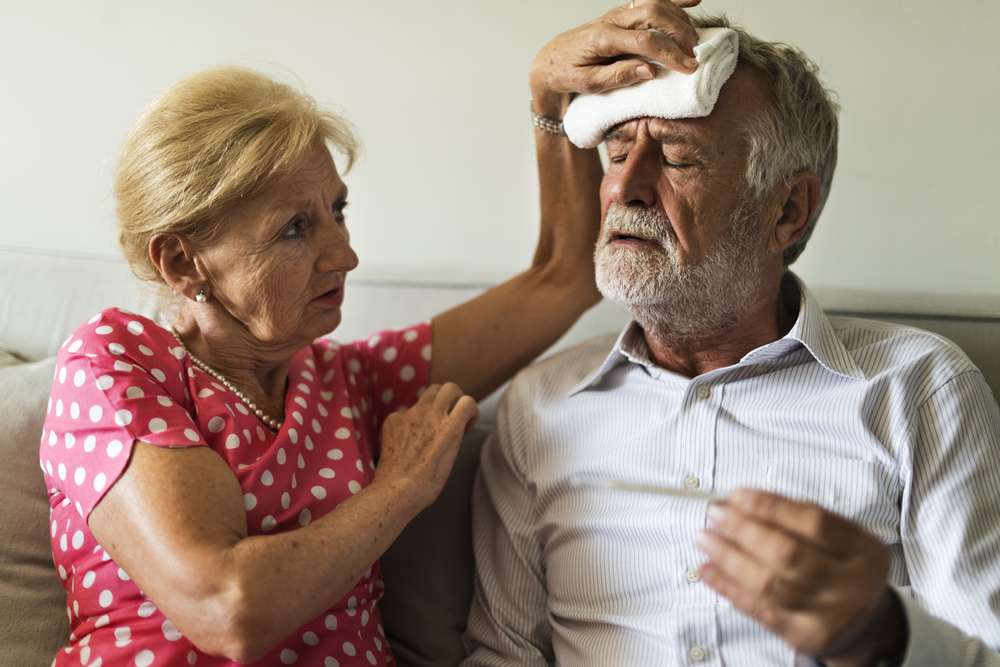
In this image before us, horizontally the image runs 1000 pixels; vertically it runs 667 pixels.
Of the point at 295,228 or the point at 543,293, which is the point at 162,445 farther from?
the point at 543,293

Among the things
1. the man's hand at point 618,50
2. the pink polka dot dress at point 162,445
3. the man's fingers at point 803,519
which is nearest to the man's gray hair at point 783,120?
the man's hand at point 618,50

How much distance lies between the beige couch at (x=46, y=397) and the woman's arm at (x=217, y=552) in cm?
34

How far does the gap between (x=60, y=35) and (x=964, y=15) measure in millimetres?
2030

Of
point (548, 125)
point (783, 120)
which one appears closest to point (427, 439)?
point (548, 125)

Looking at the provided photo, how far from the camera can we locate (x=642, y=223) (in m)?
Answer: 1.19

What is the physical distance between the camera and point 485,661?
1252mm

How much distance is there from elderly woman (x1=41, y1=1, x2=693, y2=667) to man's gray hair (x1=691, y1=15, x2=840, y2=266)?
0.17m

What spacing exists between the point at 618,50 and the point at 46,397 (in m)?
1.13

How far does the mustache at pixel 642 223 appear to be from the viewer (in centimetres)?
118

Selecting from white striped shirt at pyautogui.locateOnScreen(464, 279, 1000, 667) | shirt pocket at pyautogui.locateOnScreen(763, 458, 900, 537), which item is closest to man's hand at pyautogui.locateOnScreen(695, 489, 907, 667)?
white striped shirt at pyautogui.locateOnScreen(464, 279, 1000, 667)

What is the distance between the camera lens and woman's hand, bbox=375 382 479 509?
1.17 metres

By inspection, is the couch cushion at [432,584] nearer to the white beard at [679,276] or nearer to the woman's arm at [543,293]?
the woman's arm at [543,293]

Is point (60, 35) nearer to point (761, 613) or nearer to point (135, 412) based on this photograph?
point (135, 412)

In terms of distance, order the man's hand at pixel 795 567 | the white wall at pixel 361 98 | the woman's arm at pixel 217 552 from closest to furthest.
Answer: the man's hand at pixel 795 567, the woman's arm at pixel 217 552, the white wall at pixel 361 98
